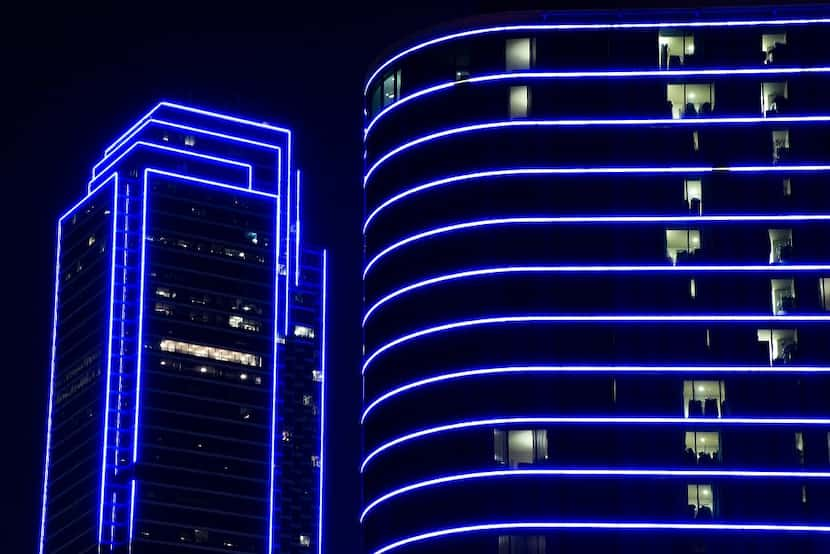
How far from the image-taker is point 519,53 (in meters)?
150

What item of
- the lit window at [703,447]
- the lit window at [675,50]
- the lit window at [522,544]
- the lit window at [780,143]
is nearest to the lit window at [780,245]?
the lit window at [780,143]

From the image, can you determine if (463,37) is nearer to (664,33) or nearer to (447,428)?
(664,33)

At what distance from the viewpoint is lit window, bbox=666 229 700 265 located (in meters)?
145

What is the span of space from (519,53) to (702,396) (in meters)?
30.7

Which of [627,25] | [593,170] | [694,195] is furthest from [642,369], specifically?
[627,25]

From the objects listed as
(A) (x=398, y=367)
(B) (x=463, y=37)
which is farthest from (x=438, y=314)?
(B) (x=463, y=37)

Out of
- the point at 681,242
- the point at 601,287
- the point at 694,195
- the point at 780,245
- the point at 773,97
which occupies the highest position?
the point at 773,97

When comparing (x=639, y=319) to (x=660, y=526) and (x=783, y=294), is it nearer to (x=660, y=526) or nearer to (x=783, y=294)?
(x=783, y=294)

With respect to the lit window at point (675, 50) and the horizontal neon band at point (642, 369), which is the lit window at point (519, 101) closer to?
the lit window at point (675, 50)

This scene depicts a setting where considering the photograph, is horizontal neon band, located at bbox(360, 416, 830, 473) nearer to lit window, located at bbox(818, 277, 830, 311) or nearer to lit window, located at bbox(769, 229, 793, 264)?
lit window, located at bbox(818, 277, 830, 311)

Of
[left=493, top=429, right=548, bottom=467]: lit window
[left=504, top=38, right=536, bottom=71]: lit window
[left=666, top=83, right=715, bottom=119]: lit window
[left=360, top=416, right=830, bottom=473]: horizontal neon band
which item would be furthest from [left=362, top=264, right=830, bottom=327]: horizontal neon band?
[left=504, top=38, right=536, bottom=71]: lit window

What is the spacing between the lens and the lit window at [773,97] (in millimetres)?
147875

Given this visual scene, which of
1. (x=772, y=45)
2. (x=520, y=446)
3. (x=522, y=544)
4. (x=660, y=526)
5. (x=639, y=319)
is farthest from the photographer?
(x=772, y=45)

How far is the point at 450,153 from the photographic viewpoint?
147875mm
